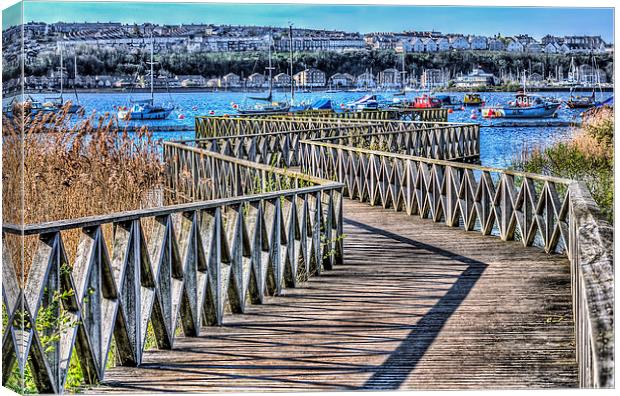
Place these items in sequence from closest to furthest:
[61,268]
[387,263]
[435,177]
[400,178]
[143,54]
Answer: [61,268] < [143,54] < [387,263] < [435,177] < [400,178]

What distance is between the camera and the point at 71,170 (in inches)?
255

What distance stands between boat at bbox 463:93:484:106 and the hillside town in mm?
513

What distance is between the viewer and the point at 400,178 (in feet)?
31.2

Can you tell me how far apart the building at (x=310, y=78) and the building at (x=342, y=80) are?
65 millimetres

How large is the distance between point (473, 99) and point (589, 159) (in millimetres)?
1215

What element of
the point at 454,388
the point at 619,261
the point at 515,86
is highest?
the point at 515,86

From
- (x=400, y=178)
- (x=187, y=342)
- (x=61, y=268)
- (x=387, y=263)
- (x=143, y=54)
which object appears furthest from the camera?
(x=400, y=178)

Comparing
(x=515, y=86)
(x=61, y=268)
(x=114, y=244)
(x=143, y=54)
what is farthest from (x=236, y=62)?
(x=61, y=268)

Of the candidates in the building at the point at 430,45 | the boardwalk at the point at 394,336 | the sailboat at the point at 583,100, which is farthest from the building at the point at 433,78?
the boardwalk at the point at 394,336

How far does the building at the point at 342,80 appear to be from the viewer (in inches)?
244

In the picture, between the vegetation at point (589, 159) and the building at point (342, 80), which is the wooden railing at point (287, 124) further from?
the building at point (342, 80)

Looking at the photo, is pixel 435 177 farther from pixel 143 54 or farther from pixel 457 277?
pixel 143 54

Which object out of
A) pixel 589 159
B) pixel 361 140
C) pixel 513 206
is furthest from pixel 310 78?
pixel 361 140

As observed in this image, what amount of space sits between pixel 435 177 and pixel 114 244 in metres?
4.82
